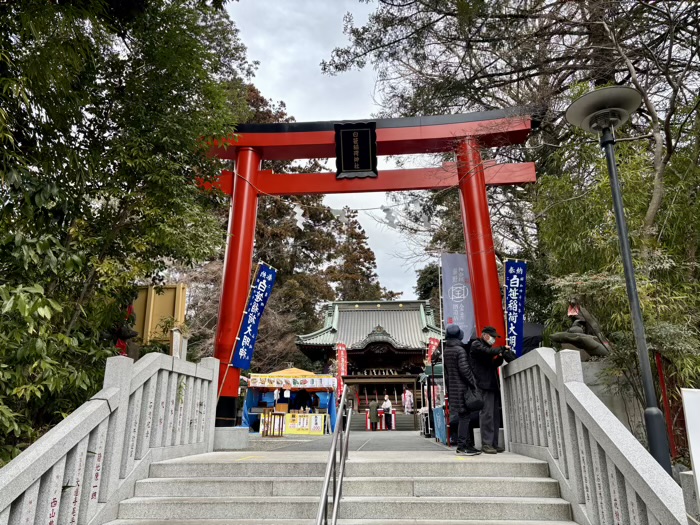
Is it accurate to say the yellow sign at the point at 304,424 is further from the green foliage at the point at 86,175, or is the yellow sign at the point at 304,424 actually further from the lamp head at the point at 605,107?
the lamp head at the point at 605,107

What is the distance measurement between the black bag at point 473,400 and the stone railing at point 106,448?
9.96 feet

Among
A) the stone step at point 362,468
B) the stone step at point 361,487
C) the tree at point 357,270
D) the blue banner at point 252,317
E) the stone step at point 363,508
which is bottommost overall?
the stone step at point 363,508

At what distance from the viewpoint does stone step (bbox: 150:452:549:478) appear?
12.7 feet

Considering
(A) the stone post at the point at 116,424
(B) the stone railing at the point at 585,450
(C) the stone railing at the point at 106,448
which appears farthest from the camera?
(A) the stone post at the point at 116,424

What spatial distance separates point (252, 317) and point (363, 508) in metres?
4.82

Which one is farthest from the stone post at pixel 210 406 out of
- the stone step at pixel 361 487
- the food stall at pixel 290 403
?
the food stall at pixel 290 403

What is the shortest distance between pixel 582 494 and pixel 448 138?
19.7 ft

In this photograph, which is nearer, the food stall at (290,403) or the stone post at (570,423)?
the stone post at (570,423)

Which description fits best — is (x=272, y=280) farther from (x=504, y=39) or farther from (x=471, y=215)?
(x=504, y=39)

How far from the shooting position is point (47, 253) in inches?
130

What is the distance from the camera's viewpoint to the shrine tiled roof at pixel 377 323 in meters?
22.2

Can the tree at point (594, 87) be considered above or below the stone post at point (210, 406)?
above

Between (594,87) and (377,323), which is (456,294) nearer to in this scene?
(594,87)

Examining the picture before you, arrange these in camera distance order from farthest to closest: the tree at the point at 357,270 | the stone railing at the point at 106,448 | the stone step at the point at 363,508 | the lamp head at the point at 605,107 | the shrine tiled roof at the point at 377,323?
the tree at the point at 357,270 < the shrine tiled roof at the point at 377,323 < the lamp head at the point at 605,107 < the stone step at the point at 363,508 < the stone railing at the point at 106,448
